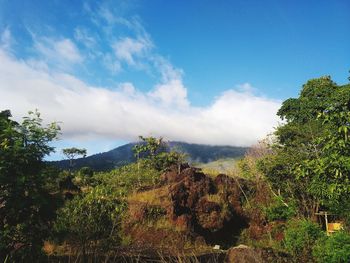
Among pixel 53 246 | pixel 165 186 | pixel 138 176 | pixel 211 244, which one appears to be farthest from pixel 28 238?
pixel 138 176

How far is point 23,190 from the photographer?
7.16 metres

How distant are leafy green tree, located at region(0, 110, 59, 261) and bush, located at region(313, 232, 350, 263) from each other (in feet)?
27.2

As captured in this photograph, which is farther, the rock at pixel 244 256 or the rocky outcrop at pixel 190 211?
the rocky outcrop at pixel 190 211

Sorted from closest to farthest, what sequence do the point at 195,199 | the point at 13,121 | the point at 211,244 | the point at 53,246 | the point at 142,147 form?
the point at 13,121 < the point at 53,246 < the point at 211,244 < the point at 195,199 < the point at 142,147

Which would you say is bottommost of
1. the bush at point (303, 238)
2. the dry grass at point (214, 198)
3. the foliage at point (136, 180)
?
the bush at point (303, 238)

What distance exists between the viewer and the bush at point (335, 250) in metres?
11.5

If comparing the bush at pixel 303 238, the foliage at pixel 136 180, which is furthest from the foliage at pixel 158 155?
the bush at pixel 303 238

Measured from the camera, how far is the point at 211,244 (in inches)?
748

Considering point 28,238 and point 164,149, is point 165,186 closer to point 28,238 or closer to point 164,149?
point 164,149

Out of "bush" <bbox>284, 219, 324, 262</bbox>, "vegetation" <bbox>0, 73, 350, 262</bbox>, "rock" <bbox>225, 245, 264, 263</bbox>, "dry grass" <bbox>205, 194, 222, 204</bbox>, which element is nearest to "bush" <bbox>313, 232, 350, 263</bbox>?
"vegetation" <bbox>0, 73, 350, 262</bbox>

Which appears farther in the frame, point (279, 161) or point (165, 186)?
point (165, 186)

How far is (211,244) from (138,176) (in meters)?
8.90

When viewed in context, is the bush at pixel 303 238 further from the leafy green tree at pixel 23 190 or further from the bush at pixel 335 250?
the leafy green tree at pixel 23 190

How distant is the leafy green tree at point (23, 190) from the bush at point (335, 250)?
27.2 ft
